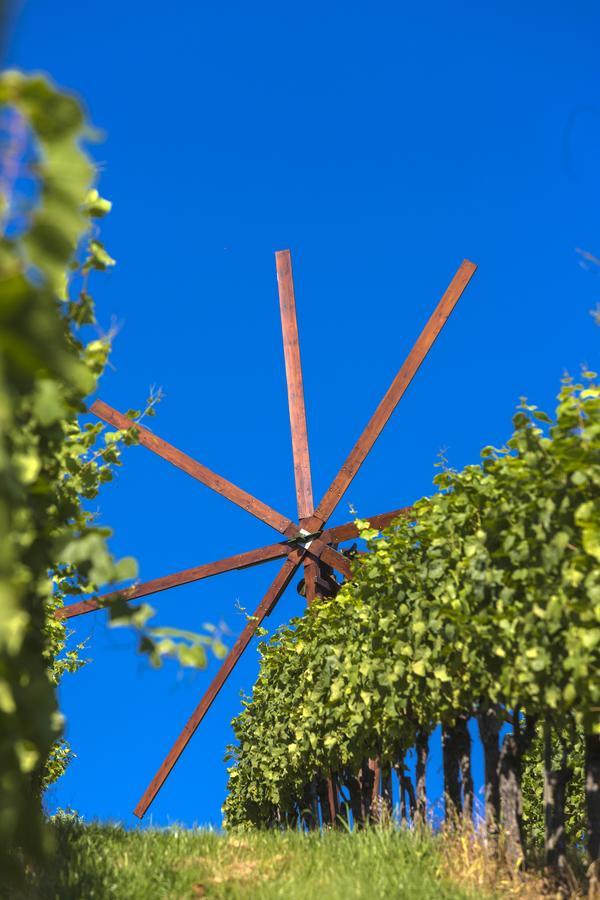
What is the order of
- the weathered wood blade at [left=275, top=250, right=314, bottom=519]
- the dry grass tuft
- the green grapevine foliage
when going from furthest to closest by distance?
the weathered wood blade at [left=275, top=250, right=314, bottom=519] → the dry grass tuft → the green grapevine foliage

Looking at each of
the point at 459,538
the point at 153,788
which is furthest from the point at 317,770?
the point at 459,538

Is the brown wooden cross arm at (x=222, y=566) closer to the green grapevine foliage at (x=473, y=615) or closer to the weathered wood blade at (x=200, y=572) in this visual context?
the weathered wood blade at (x=200, y=572)

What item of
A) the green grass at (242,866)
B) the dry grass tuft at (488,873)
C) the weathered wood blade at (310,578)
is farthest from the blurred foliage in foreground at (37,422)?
the weathered wood blade at (310,578)

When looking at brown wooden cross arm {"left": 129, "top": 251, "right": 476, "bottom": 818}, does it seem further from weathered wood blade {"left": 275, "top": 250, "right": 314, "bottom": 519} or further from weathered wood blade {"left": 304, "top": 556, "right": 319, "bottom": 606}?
weathered wood blade {"left": 304, "top": 556, "right": 319, "bottom": 606}

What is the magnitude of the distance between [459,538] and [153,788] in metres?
8.09

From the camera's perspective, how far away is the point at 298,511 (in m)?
12.2

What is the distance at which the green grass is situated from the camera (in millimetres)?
5273

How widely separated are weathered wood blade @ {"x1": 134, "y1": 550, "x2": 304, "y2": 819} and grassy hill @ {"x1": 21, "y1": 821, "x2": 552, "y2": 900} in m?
5.09

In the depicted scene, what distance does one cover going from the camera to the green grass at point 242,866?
5.27 metres

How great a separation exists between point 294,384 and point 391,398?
1618 mm

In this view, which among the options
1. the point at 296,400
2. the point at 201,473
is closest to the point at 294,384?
the point at 296,400

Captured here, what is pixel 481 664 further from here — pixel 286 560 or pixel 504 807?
pixel 286 560

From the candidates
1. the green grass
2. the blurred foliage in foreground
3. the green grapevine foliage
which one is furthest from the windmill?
the blurred foliage in foreground

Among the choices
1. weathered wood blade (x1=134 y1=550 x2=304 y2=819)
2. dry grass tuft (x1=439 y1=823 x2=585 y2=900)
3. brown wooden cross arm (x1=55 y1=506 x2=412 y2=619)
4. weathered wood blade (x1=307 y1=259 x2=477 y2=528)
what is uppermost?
weathered wood blade (x1=307 y1=259 x2=477 y2=528)
